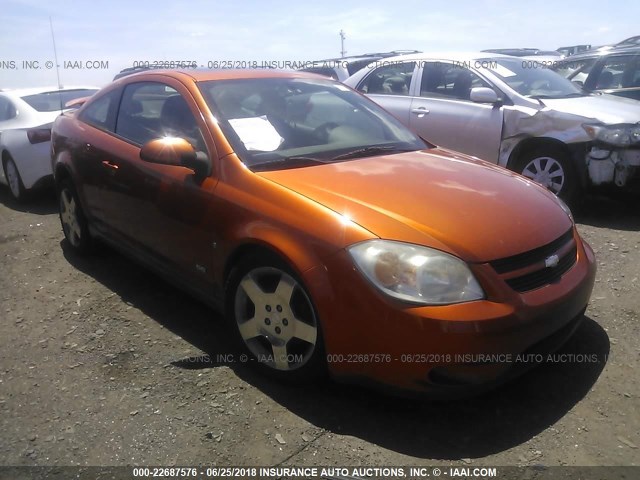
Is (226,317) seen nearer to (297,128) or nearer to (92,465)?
(92,465)

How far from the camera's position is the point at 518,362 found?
100 inches

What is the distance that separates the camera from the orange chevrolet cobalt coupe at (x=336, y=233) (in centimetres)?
245

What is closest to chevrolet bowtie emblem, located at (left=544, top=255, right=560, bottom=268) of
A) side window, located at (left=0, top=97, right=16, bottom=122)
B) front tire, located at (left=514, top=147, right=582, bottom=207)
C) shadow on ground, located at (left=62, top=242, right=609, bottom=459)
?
shadow on ground, located at (left=62, top=242, right=609, bottom=459)

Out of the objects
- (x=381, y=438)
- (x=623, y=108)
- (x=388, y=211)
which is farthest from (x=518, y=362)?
(x=623, y=108)

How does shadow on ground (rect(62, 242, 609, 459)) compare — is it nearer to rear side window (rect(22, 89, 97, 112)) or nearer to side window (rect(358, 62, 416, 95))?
side window (rect(358, 62, 416, 95))

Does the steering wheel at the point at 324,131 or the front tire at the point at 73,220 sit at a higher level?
the steering wheel at the point at 324,131

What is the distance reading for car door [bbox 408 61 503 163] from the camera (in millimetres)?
6059

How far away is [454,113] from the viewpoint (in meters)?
6.32

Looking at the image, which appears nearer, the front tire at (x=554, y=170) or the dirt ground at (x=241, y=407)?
the dirt ground at (x=241, y=407)

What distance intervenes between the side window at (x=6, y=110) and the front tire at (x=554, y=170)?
5618 mm

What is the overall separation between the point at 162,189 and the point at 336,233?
1375 mm

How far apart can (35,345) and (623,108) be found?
5312 millimetres

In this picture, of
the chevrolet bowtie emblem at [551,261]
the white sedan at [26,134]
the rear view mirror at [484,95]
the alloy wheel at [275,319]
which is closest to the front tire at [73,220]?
the white sedan at [26,134]

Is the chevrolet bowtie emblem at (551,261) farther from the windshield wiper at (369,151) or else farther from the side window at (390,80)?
the side window at (390,80)
